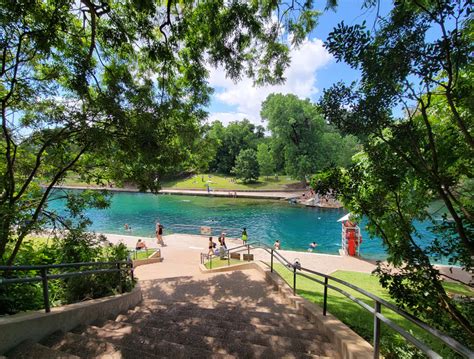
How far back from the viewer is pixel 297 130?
41.1 m

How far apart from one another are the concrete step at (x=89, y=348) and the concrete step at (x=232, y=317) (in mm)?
1448

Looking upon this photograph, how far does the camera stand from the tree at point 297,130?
39.5m

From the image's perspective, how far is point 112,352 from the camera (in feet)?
8.66

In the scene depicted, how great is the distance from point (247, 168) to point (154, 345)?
1858 inches

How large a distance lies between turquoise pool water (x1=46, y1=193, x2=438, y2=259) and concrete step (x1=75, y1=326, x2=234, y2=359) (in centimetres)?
1534

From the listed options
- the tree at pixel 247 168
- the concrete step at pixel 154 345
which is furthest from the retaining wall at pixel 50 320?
the tree at pixel 247 168

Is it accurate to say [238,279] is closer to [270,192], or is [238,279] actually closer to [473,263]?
[473,263]

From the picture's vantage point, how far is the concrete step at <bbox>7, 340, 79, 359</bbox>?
2377 millimetres

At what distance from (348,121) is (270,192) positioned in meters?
40.3

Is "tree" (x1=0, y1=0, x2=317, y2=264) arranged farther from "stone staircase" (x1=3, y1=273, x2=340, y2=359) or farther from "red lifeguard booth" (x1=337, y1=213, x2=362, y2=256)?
"red lifeguard booth" (x1=337, y1=213, x2=362, y2=256)

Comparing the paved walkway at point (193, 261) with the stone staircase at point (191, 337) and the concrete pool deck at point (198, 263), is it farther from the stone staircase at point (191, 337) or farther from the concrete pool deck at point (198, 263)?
the stone staircase at point (191, 337)

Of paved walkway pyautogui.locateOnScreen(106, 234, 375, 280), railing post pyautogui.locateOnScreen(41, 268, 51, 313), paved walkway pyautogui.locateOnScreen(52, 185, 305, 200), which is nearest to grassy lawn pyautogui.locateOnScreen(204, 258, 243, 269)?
paved walkway pyautogui.locateOnScreen(106, 234, 375, 280)

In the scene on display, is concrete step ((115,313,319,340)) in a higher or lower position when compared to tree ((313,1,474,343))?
lower

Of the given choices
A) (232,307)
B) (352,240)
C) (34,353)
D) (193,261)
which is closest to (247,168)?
(352,240)
